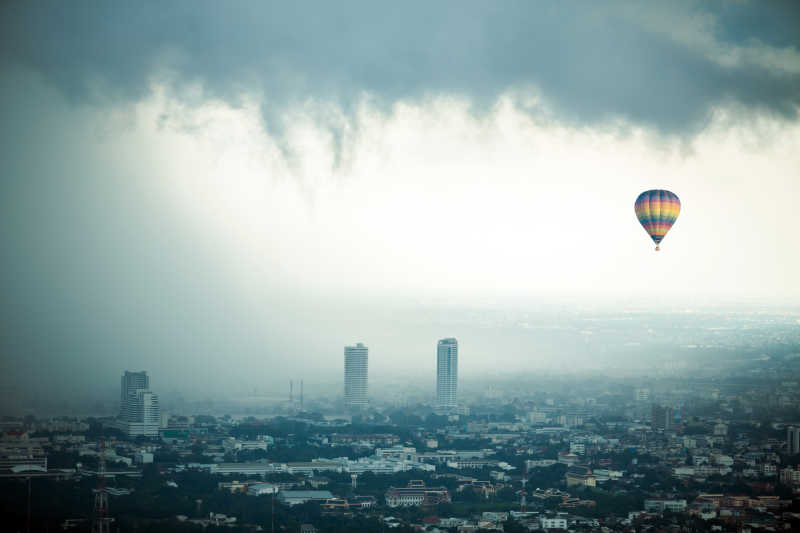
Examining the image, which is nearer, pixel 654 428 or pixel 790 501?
pixel 790 501

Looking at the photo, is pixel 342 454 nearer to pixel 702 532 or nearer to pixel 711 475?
pixel 711 475

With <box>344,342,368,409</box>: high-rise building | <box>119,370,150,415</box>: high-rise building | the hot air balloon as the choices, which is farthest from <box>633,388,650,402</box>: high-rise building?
<box>119,370,150,415</box>: high-rise building

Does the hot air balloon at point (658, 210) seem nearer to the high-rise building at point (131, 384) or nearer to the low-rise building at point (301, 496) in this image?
the low-rise building at point (301, 496)

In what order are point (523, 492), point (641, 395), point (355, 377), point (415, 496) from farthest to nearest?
point (355, 377) → point (641, 395) → point (523, 492) → point (415, 496)

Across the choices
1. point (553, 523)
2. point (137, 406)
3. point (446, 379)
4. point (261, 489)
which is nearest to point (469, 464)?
point (261, 489)

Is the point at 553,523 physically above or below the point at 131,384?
below

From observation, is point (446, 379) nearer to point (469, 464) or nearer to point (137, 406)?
point (469, 464)

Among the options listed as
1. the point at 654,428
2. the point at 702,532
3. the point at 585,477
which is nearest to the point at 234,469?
the point at 585,477
